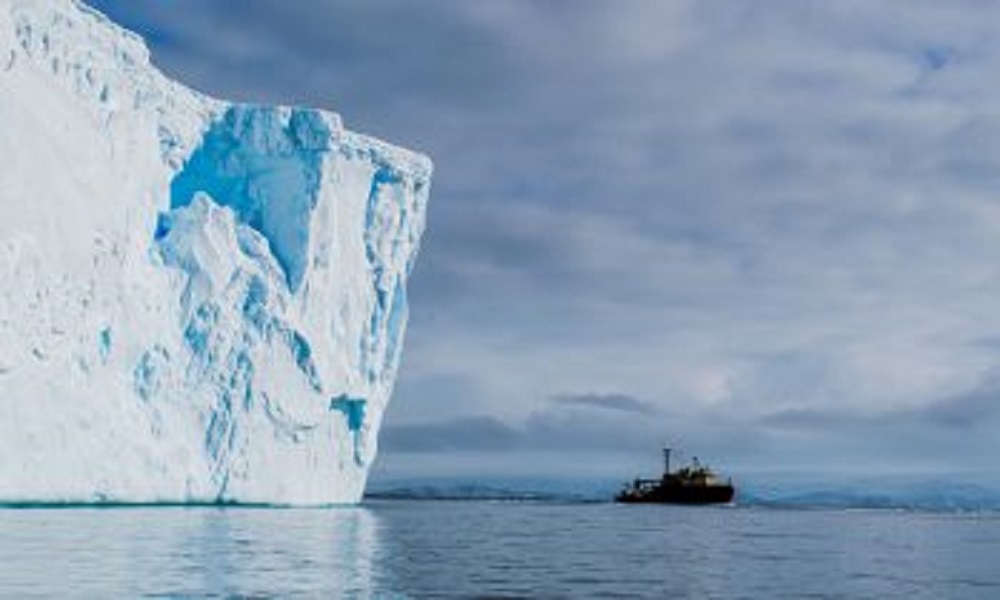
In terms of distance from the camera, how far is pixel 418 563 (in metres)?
22.8

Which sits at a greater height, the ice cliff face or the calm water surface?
the ice cliff face

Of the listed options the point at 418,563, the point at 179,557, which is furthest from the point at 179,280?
the point at 179,557

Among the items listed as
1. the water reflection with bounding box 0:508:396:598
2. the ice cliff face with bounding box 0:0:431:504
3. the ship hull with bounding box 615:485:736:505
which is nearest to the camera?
the water reflection with bounding box 0:508:396:598

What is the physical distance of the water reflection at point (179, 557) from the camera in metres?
16.4

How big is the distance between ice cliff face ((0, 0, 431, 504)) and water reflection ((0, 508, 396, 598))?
10.0ft

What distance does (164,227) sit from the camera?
40.5m

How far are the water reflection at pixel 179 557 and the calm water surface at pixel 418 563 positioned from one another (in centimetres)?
3

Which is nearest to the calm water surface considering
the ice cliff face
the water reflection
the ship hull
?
the water reflection

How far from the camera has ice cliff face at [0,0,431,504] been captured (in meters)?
32.7

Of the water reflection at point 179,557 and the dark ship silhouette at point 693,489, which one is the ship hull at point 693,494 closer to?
the dark ship silhouette at point 693,489

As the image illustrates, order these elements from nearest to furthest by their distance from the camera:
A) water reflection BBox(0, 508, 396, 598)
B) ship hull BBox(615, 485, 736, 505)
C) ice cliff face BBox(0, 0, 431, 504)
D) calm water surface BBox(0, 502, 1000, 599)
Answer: water reflection BBox(0, 508, 396, 598) → calm water surface BBox(0, 502, 1000, 599) → ice cliff face BBox(0, 0, 431, 504) → ship hull BBox(615, 485, 736, 505)

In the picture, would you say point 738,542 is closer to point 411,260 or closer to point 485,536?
point 485,536

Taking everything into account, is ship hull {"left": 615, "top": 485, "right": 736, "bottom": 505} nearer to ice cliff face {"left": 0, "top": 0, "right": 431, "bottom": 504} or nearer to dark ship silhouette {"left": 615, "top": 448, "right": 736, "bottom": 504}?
dark ship silhouette {"left": 615, "top": 448, "right": 736, "bottom": 504}

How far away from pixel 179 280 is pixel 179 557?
19.1 m
